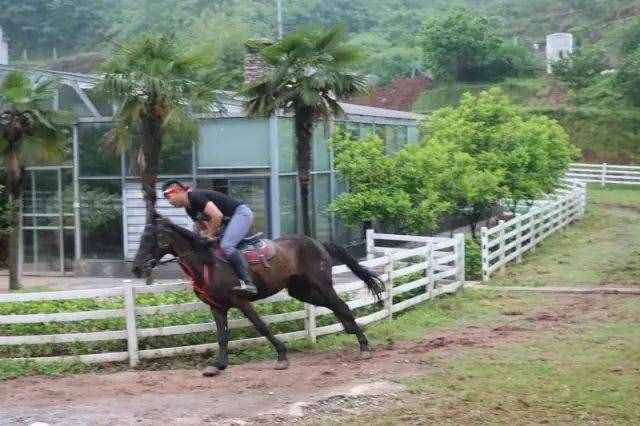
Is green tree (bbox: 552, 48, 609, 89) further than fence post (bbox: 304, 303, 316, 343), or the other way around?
green tree (bbox: 552, 48, 609, 89)

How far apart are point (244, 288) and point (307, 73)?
7.73 metres

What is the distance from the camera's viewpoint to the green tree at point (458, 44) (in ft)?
177

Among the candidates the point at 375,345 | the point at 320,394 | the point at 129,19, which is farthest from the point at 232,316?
the point at 129,19

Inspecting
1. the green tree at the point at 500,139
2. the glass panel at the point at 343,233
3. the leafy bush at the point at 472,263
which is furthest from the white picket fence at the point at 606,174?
the leafy bush at the point at 472,263

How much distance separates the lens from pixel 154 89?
17.0m

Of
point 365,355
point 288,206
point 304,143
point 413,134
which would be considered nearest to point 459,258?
point 304,143

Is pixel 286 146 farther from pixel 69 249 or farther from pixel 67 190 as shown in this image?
pixel 69 249

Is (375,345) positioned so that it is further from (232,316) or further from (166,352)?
(166,352)

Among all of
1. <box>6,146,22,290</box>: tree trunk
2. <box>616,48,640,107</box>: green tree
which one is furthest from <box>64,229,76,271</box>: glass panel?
<box>616,48,640,107</box>: green tree

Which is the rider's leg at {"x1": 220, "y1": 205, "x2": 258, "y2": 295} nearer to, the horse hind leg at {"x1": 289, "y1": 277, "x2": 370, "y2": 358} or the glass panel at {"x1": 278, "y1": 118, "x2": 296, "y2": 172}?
the horse hind leg at {"x1": 289, "y1": 277, "x2": 370, "y2": 358}

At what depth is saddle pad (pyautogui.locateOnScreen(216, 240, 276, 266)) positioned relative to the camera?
1013cm

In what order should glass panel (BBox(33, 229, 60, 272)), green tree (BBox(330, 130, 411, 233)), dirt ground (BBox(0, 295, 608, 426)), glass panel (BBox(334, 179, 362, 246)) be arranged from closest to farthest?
dirt ground (BBox(0, 295, 608, 426)) → green tree (BBox(330, 130, 411, 233)) → glass panel (BBox(334, 179, 362, 246)) → glass panel (BBox(33, 229, 60, 272))

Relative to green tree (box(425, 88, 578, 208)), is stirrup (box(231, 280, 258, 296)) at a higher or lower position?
lower

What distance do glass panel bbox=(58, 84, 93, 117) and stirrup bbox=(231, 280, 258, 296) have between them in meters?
13.3
